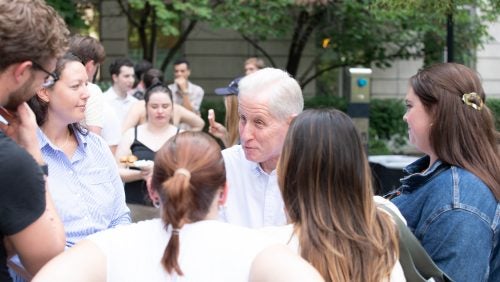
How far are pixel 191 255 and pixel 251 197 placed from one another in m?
1.39

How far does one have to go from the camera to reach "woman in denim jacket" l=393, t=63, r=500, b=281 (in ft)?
9.66

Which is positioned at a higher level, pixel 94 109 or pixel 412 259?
pixel 94 109

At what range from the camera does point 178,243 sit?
221 centimetres

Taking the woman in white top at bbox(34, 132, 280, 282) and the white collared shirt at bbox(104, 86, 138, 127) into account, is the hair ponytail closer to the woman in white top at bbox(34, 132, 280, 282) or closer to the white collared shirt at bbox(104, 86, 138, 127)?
the woman in white top at bbox(34, 132, 280, 282)

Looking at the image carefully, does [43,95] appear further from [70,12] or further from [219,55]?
[219,55]

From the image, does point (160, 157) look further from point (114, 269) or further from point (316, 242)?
point (316, 242)

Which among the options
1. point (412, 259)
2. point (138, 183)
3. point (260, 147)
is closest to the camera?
point (412, 259)

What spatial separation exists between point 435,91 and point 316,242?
3.28 feet

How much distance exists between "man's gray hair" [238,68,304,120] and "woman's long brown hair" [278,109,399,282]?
919mm

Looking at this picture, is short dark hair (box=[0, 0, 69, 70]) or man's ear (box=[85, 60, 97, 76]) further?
man's ear (box=[85, 60, 97, 76])

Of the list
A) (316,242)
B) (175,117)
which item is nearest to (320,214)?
(316,242)

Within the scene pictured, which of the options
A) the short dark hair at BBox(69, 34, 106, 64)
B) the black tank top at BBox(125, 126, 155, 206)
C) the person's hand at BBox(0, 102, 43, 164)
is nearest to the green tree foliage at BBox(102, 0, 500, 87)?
the black tank top at BBox(125, 126, 155, 206)

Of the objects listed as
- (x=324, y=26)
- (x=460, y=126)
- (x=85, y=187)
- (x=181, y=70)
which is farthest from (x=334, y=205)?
(x=324, y=26)

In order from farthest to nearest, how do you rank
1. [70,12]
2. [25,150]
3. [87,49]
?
[70,12], [87,49], [25,150]
